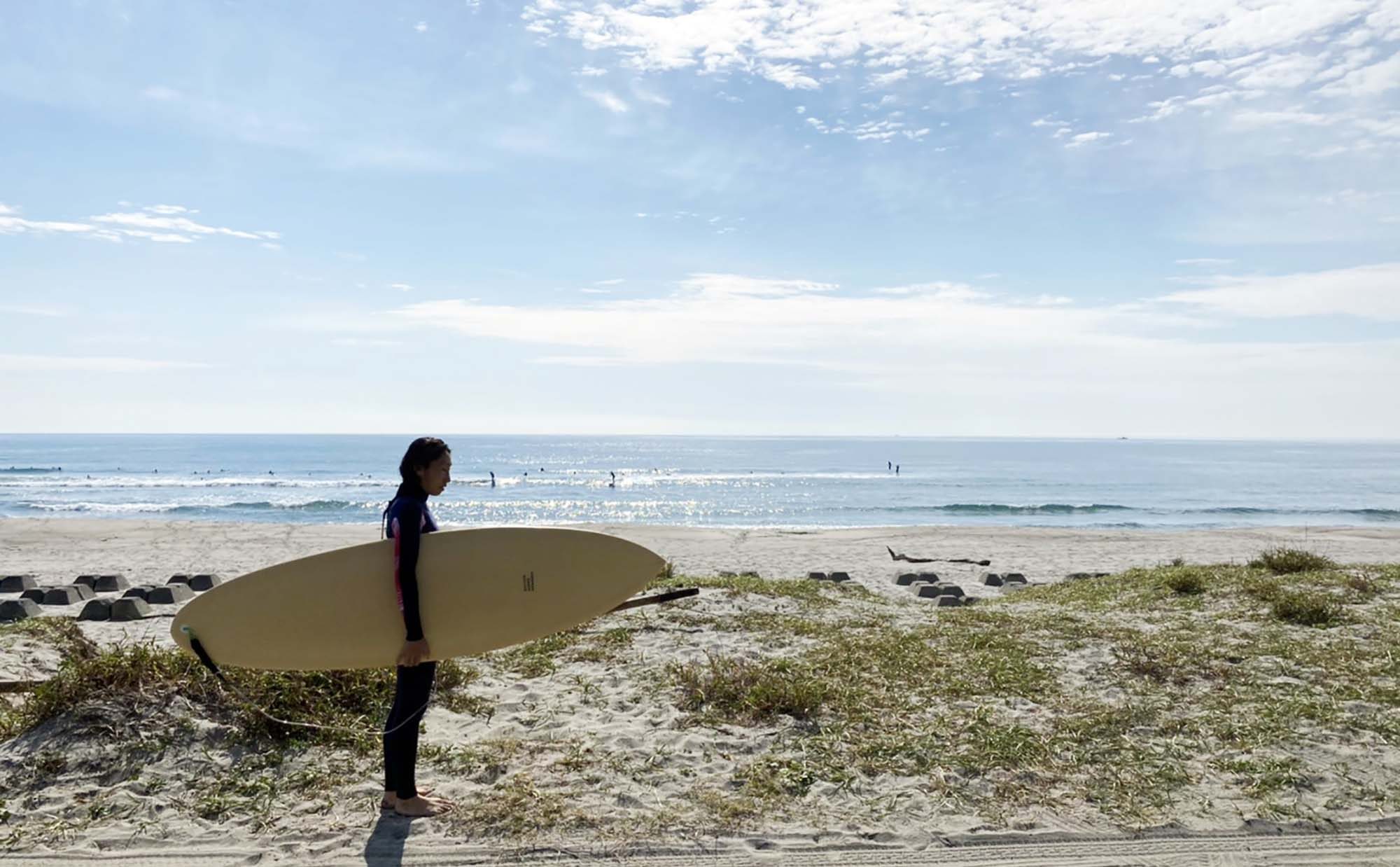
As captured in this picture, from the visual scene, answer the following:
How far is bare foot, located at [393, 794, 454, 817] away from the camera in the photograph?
493cm

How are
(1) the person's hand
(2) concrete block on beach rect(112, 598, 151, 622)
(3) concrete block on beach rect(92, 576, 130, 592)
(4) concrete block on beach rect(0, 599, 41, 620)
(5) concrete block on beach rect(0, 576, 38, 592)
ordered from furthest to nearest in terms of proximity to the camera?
(3) concrete block on beach rect(92, 576, 130, 592), (5) concrete block on beach rect(0, 576, 38, 592), (4) concrete block on beach rect(0, 599, 41, 620), (2) concrete block on beach rect(112, 598, 151, 622), (1) the person's hand

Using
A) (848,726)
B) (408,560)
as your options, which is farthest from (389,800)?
(848,726)

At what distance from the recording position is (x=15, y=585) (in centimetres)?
1470

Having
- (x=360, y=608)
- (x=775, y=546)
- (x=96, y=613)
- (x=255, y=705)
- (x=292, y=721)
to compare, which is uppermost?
(x=360, y=608)

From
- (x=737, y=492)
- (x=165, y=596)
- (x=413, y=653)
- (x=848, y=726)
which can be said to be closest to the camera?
(x=413, y=653)

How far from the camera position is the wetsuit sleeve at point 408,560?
4.70 m

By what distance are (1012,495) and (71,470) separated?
77642 millimetres

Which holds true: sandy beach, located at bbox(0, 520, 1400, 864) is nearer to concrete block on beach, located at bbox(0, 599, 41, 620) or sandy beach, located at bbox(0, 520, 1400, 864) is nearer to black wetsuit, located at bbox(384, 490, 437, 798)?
black wetsuit, located at bbox(384, 490, 437, 798)

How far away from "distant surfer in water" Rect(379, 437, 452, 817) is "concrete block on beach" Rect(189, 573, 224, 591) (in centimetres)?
1093

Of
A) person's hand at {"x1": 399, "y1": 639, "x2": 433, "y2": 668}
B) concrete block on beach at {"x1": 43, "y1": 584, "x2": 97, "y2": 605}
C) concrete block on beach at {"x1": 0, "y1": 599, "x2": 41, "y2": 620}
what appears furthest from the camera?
concrete block on beach at {"x1": 43, "y1": 584, "x2": 97, "y2": 605}

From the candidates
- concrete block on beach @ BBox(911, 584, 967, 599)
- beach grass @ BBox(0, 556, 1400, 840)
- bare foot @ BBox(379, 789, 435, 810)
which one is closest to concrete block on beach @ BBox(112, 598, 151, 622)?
beach grass @ BBox(0, 556, 1400, 840)

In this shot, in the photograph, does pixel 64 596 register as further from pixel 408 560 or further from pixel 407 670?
pixel 408 560

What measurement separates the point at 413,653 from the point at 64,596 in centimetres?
1226

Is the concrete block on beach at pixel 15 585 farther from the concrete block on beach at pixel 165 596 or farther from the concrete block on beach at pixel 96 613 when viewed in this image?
the concrete block on beach at pixel 96 613
